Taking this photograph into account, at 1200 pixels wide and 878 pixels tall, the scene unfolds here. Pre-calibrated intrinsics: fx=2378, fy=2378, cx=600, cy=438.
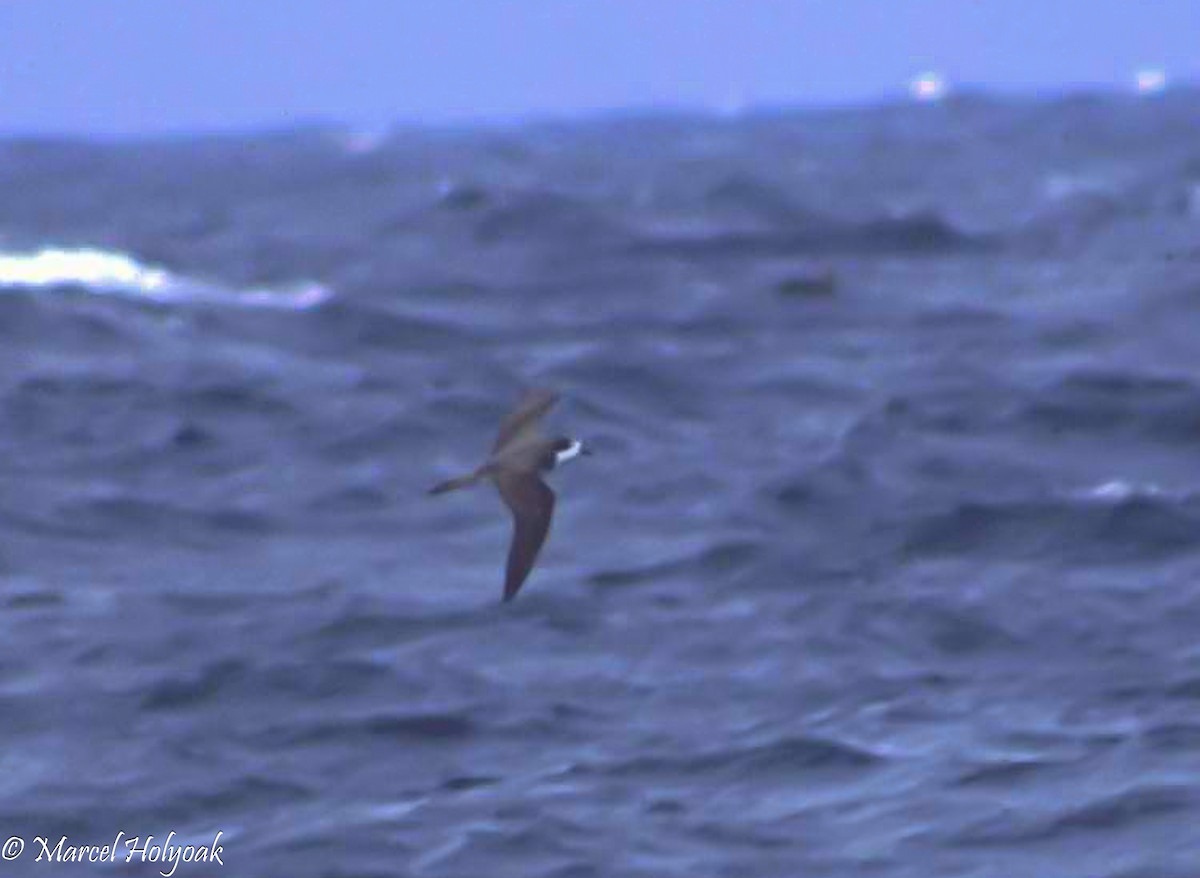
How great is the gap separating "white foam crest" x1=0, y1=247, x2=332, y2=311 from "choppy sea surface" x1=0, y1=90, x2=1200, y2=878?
102 mm

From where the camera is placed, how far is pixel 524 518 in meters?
8.78

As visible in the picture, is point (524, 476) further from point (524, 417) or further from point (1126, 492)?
point (1126, 492)

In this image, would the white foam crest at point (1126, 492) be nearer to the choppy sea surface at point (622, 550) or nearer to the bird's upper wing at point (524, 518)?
the choppy sea surface at point (622, 550)

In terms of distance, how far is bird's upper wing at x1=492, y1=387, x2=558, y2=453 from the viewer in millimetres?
9758

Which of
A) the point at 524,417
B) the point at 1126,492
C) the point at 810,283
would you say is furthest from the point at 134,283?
the point at 524,417

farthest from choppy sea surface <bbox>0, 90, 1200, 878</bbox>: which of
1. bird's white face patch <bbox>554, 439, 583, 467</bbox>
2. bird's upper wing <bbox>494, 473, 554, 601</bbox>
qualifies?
bird's white face patch <bbox>554, 439, 583, 467</bbox>

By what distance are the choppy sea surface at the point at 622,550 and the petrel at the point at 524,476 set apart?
3.94 ft

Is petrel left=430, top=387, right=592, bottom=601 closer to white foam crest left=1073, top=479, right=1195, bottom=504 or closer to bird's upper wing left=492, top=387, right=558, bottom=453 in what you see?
bird's upper wing left=492, top=387, right=558, bottom=453

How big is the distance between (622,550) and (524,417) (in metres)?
3.60

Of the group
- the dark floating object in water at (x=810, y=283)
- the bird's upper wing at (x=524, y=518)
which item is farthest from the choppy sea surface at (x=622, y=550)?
the bird's upper wing at (x=524, y=518)

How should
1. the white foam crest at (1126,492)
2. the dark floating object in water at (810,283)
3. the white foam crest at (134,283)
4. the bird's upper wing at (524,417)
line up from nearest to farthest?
the bird's upper wing at (524,417), the white foam crest at (1126,492), the dark floating object in water at (810,283), the white foam crest at (134,283)

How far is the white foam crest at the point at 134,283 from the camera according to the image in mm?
22031

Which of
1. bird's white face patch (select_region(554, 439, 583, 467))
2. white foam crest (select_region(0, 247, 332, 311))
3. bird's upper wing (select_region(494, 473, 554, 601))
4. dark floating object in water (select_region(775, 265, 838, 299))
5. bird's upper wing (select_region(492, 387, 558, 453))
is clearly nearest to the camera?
bird's upper wing (select_region(494, 473, 554, 601))

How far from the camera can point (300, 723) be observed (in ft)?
34.6
